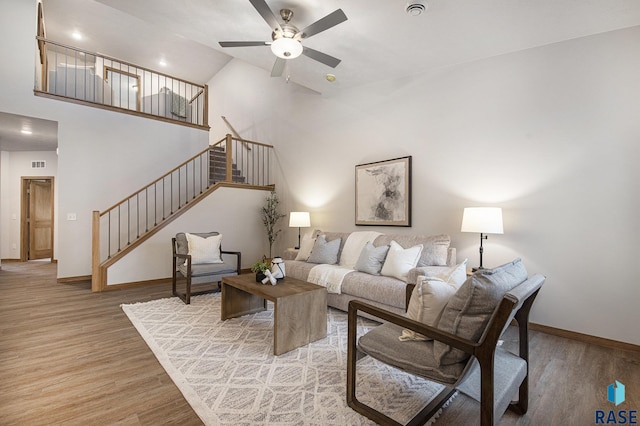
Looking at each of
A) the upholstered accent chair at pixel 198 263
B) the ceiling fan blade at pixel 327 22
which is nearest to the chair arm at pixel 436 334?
the ceiling fan blade at pixel 327 22

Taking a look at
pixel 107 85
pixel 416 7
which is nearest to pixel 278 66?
pixel 416 7

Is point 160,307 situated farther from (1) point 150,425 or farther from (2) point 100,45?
(2) point 100,45

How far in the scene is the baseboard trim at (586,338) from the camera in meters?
2.78

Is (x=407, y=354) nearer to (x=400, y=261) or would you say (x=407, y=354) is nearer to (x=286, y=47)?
(x=400, y=261)

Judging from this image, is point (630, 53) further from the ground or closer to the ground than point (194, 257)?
further from the ground

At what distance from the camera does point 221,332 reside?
3070 millimetres

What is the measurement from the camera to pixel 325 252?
4.45 m

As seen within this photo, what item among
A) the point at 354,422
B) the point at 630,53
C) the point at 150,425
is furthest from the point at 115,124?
the point at 630,53

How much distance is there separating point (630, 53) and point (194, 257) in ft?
17.8

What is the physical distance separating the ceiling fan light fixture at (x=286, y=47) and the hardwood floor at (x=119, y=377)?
2933 mm

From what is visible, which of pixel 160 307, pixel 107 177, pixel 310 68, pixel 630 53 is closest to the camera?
pixel 630 53

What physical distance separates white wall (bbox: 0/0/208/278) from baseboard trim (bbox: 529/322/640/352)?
6.93 metres

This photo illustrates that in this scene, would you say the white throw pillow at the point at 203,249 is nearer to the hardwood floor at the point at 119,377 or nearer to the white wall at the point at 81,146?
the hardwood floor at the point at 119,377

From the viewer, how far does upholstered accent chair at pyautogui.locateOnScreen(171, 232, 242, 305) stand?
411cm
